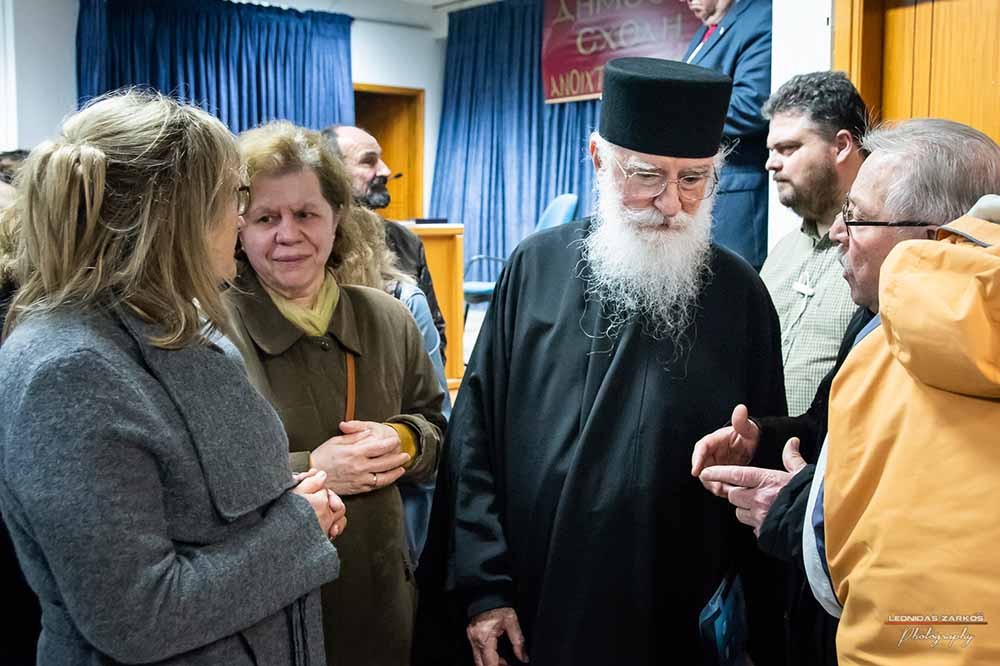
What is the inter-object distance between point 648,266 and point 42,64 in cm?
695

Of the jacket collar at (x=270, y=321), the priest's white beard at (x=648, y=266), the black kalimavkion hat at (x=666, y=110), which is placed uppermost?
the black kalimavkion hat at (x=666, y=110)

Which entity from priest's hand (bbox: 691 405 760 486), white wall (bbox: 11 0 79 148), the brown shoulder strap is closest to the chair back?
white wall (bbox: 11 0 79 148)

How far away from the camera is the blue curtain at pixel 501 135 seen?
8.64m

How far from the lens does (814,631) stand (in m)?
1.60

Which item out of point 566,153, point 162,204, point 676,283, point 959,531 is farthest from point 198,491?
point 566,153

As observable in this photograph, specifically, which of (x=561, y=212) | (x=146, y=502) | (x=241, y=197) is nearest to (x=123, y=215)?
(x=241, y=197)

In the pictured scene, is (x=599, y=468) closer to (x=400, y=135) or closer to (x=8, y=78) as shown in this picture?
(x=8, y=78)

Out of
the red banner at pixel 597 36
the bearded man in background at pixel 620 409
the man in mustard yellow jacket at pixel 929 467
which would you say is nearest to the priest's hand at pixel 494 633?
the bearded man in background at pixel 620 409

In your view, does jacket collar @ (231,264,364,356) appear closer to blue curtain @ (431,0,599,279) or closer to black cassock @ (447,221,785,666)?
black cassock @ (447,221,785,666)

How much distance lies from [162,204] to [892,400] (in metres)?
0.90

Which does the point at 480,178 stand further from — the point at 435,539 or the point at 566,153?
the point at 435,539

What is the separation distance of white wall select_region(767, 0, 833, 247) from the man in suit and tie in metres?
0.04

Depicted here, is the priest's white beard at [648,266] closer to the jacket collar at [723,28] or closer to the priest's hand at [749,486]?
the priest's hand at [749,486]

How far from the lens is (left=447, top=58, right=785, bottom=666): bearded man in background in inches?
67.1
